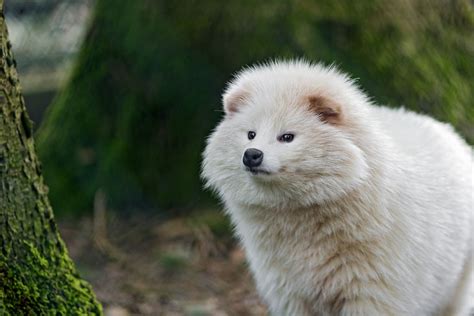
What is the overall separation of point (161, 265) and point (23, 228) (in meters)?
2.34

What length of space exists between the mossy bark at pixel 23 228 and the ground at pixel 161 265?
1255 mm

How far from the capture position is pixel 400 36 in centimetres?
582

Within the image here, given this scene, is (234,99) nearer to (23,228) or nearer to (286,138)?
(286,138)

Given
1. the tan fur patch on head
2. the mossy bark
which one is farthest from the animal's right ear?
the mossy bark

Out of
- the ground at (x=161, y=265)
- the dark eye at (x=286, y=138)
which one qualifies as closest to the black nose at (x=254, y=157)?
the dark eye at (x=286, y=138)

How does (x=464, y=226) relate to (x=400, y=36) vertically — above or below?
below

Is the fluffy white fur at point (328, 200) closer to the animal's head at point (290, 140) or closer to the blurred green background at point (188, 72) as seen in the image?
the animal's head at point (290, 140)

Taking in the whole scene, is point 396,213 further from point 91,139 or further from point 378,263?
point 91,139

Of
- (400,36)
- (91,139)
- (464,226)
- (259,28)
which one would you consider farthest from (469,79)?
(91,139)

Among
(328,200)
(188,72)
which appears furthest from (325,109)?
(188,72)

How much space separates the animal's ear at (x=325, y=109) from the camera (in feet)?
12.4

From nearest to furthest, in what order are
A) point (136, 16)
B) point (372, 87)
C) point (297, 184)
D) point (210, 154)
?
point (297, 184) → point (210, 154) → point (372, 87) → point (136, 16)

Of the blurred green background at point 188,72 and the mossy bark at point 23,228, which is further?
the blurred green background at point 188,72

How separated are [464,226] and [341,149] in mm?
981
